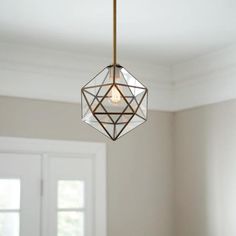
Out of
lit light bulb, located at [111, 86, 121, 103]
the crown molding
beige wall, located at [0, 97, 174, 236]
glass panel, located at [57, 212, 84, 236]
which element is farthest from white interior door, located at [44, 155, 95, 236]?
lit light bulb, located at [111, 86, 121, 103]

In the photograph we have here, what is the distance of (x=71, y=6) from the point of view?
305 centimetres

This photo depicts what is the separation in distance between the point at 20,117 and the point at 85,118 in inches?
60.0

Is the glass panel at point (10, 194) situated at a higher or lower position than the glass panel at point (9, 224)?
higher

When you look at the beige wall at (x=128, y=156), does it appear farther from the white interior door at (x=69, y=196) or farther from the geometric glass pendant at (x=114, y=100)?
the geometric glass pendant at (x=114, y=100)

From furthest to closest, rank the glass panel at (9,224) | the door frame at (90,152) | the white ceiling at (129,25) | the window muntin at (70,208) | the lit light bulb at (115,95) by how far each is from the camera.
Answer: the window muntin at (70,208), the door frame at (90,152), the glass panel at (9,224), the white ceiling at (129,25), the lit light bulb at (115,95)

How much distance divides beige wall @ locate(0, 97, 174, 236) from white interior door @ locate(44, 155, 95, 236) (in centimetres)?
16

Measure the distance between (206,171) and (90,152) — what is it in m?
0.86

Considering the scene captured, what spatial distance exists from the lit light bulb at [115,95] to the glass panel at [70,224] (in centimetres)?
183

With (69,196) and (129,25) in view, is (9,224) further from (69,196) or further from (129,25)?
(129,25)

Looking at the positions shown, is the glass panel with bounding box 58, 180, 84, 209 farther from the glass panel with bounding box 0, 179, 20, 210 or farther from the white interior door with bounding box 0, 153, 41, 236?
the glass panel with bounding box 0, 179, 20, 210

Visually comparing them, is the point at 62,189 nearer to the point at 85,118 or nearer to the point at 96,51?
the point at 96,51

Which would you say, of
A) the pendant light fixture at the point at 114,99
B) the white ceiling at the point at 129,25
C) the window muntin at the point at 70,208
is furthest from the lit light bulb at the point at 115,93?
the window muntin at the point at 70,208

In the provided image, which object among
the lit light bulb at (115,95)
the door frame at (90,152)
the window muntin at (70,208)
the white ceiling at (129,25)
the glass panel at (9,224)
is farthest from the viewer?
the window muntin at (70,208)

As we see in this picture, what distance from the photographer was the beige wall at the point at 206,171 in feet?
12.8
